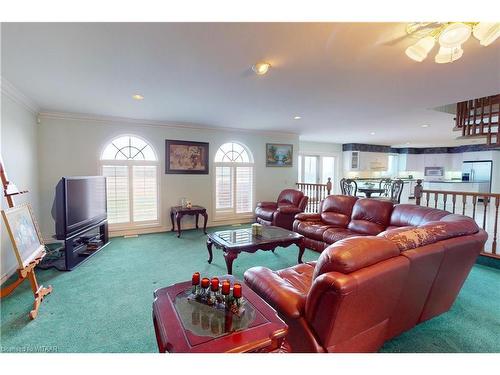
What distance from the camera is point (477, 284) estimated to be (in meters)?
2.85

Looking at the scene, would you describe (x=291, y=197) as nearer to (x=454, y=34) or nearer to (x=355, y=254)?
(x=454, y=34)

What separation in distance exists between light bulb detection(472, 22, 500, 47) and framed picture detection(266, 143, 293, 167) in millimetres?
5060

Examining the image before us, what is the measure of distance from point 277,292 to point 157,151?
4.47m

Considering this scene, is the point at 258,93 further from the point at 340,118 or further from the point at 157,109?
the point at 340,118

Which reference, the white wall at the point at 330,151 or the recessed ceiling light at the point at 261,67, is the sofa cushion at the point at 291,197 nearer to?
the white wall at the point at 330,151

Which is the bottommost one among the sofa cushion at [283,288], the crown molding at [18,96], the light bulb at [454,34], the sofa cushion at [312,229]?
the sofa cushion at [312,229]

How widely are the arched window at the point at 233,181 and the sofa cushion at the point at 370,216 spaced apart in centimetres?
295

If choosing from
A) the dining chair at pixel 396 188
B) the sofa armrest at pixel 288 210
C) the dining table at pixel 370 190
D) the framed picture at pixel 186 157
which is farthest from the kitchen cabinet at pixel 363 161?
the framed picture at pixel 186 157

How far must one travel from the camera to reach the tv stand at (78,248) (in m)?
3.21

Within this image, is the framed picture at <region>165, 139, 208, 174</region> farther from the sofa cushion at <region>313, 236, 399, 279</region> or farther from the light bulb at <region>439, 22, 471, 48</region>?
the light bulb at <region>439, 22, 471, 48</region>

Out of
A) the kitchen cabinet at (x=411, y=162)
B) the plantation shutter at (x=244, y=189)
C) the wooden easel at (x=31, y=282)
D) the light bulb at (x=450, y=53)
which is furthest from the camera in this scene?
the kitchen cabinet at (x=411, y=162)

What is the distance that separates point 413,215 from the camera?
322 cm

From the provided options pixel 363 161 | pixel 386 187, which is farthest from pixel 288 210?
pixel 363 161
